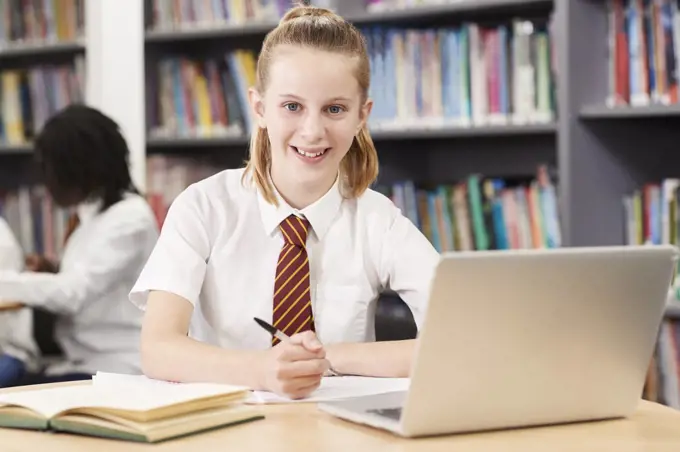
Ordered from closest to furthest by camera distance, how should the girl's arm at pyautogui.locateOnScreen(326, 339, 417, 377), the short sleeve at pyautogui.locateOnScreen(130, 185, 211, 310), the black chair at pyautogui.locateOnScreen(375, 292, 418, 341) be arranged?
1. the girl's arm at pyautogui.locateOnScreen(326, 339, 417, 377)
2. the short sleeve at pyautogui.locateOnScreen(130, 185, 211, 310)
3. the black chair at pyautogui.locateOnScreen(375, 292, 418, 341)

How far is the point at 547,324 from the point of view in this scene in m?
1.21

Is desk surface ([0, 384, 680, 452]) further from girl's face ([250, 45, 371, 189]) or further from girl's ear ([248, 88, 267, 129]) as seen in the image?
girl's ear ([248, 88, 267, 129])

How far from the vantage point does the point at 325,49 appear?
180cm

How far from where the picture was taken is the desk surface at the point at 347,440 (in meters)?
1.16

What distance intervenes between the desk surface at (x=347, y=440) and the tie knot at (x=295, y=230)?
0.55 m

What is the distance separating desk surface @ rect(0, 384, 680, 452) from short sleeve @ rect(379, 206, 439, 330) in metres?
0.57

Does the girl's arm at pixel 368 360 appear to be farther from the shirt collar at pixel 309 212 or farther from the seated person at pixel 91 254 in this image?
the seated person at pixel 91 254

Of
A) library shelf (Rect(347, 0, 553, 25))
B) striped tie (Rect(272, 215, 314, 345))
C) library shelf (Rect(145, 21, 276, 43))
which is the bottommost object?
striped tie (Rect(272, 215, 314, 345))

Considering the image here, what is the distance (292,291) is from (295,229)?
0.34 ft

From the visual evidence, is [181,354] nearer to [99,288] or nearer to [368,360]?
[368,360]

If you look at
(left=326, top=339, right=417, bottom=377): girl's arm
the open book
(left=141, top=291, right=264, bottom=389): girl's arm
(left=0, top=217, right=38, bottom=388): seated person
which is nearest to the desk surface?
the open book

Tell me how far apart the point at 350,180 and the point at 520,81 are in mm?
1335

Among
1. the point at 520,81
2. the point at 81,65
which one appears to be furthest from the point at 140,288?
the point at 81,65

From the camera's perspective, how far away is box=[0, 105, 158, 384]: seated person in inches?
115
